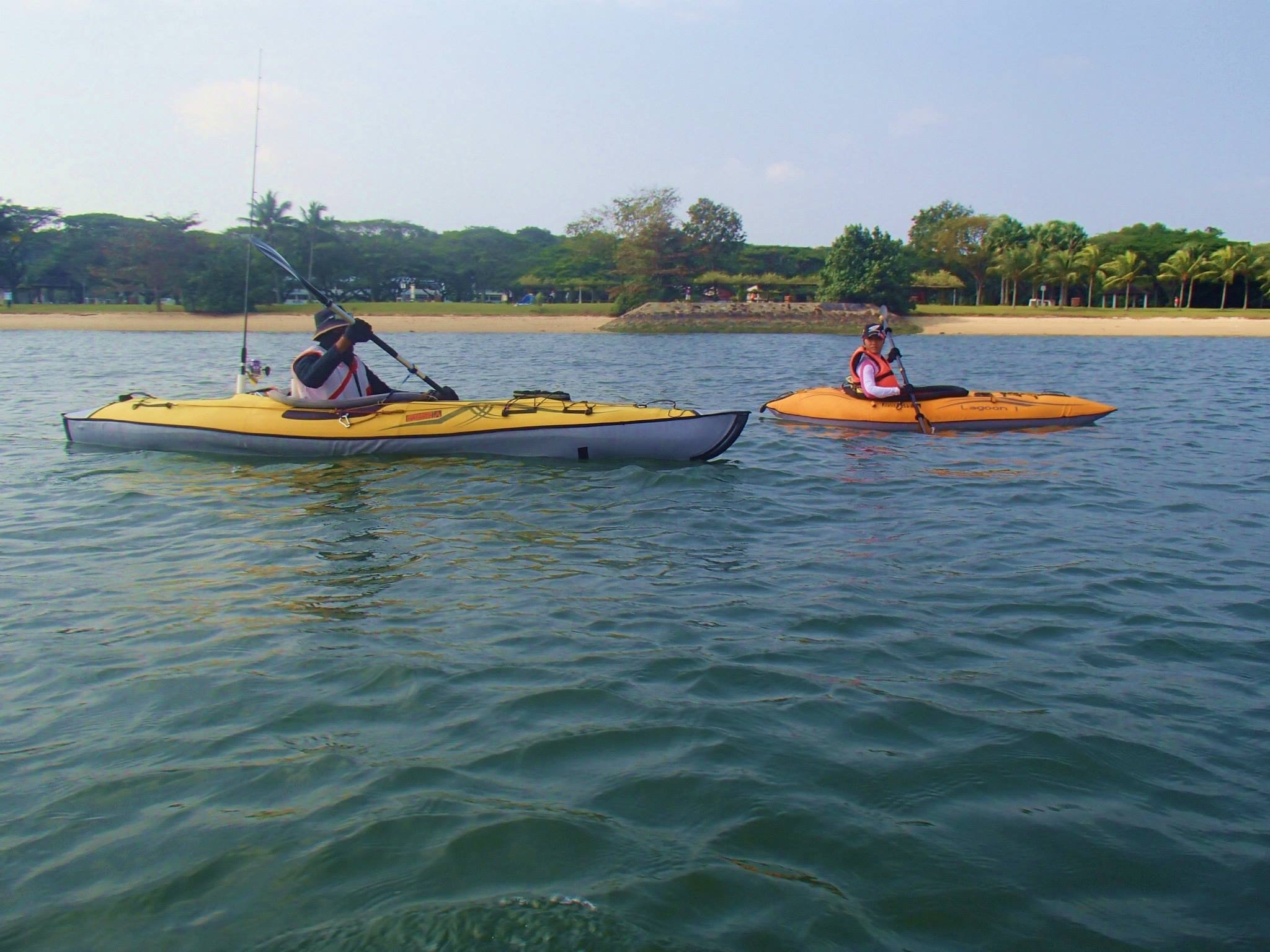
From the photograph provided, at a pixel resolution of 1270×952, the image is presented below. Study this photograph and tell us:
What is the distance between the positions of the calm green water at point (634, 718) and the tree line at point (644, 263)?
50384 millimetres

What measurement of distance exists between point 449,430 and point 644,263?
53165mm

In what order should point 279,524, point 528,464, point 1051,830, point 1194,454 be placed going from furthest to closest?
point 1194,454 → point 528,464 → point 279,524 → point 1051,830

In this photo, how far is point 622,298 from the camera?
2350 inches

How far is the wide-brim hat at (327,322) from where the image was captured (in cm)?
972

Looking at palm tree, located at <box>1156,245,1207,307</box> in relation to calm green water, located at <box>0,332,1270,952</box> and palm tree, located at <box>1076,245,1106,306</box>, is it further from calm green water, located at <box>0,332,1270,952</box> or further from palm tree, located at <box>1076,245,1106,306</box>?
calm green water, located at <box>0,332,1270,952</box>

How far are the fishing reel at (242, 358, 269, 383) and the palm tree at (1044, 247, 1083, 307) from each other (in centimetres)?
5593

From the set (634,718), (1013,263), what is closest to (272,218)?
(1013,263)

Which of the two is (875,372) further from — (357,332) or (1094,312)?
(1094,312)

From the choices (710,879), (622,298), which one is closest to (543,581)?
(710,879)

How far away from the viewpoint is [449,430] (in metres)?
9.77

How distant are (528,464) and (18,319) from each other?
54.7m

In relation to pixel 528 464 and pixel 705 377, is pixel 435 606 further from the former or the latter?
pixel 705 377

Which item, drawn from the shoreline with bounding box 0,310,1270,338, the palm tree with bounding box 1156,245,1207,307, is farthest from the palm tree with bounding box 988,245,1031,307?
the palm tree with bounding box 1156,245,1207,307

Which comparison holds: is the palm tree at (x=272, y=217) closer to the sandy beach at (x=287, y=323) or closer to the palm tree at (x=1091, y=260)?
the sandy beach at (x=287, y=323)
